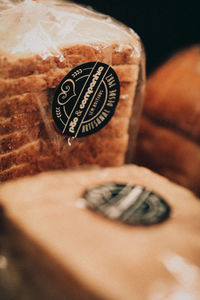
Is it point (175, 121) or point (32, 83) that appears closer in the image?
point (32, 83)

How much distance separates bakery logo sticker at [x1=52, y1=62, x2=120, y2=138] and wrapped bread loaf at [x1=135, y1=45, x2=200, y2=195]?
67cm

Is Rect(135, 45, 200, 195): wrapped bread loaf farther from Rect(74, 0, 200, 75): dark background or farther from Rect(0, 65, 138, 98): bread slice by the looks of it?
Rect(0, 65, 138, 98): bread slice

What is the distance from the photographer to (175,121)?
1413 millimetres

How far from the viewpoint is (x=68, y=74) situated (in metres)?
0.71

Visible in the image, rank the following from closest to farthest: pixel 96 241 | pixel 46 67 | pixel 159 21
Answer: pixel 96 241, pixel 46 67, pixel 159 21

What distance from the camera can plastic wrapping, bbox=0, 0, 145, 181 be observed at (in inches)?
27.2

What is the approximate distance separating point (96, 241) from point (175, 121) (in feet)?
3.06

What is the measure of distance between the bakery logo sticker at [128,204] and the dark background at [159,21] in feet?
2.38

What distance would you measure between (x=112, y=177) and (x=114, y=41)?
0.34 meters

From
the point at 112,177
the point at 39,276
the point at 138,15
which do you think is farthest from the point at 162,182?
the point at 138,15

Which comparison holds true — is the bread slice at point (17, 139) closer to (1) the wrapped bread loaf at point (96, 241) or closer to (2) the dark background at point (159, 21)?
(1) the wrapped bread loaf at point (96, 241)

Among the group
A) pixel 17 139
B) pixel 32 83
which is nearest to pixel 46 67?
pixel 32 83

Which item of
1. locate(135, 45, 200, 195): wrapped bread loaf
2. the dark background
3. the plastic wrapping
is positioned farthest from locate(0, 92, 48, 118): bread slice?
locate(135, 45, 200, 195): wrapped bread loaf

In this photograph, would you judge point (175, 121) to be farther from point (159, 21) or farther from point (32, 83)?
point (32, 83)
